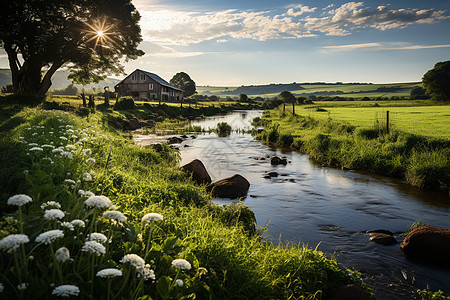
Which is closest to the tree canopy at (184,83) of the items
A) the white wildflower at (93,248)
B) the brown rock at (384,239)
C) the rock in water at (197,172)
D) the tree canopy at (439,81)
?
A: the tree canopy at (439,81)

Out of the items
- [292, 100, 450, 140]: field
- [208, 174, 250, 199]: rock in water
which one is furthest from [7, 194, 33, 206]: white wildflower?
[292, 100, 450, 140]: field

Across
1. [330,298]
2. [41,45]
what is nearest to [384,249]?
[330,298]

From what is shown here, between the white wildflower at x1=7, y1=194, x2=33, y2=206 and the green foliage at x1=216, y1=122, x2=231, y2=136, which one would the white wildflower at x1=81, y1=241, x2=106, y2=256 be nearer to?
the white wildflower at x1=7, y1=194, x2=33, y2=206

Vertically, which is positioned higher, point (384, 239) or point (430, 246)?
point (430, 246)

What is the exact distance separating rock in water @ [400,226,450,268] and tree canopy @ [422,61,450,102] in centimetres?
6683

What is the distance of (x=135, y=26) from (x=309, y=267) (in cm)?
3518

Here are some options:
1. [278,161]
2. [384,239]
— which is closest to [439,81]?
[278,161]

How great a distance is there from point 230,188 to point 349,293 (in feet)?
21.9

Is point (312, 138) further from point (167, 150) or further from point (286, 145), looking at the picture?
point (167, 150)

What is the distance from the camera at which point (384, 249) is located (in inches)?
283

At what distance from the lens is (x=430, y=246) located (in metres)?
6.54

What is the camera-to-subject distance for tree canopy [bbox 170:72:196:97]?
112 meters

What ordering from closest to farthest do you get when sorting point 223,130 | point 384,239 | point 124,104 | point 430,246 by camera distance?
1. point 430,246
2. point 384,239
3. point 223,130
4. point 124,104

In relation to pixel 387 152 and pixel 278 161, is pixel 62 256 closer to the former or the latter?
pixel 278 161
